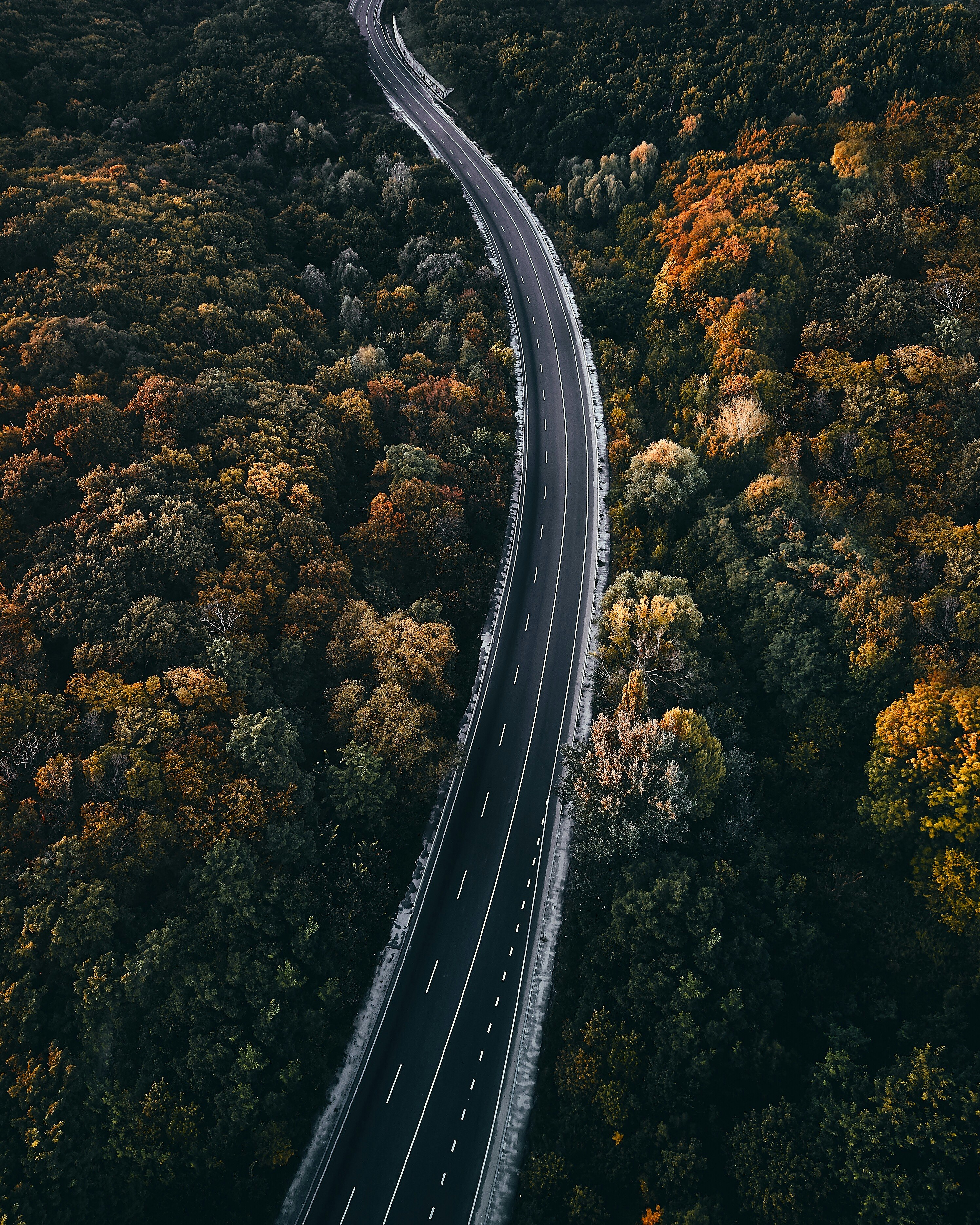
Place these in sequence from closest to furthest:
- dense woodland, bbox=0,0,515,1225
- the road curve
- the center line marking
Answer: dense woodland, bbox=0,0,515,1225
the center line marking
the road curve

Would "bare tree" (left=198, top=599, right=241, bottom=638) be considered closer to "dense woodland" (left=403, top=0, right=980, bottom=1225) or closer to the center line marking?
"dense woodland" (left=403, top=0, right=980, bottom=1225)

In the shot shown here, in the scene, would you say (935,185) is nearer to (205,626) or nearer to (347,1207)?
(205,626)

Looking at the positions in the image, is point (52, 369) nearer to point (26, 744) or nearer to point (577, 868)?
point (26, 744)

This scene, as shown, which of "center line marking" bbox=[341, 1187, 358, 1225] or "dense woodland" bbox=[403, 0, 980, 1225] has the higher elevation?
"dense woodland" bbox=[403, 0, 980, 1225]

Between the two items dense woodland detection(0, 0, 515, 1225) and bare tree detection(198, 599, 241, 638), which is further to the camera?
bare tree detection(198, 599, 241, 638)

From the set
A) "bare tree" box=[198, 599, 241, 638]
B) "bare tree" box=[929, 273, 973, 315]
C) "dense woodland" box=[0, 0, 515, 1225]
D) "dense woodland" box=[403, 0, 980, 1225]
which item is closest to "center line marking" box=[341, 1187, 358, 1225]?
"dense woodland" box=[0, 0, 515, 1225]

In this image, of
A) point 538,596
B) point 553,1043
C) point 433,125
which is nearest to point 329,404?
point 538,596

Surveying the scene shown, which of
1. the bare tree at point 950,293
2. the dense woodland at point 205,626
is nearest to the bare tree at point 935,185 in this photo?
the bare tree at point 950,293
